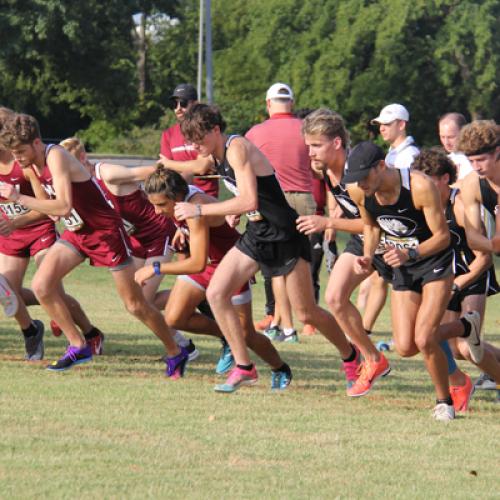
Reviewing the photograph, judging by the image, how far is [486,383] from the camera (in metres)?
9.77

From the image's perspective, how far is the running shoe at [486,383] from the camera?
968 cm

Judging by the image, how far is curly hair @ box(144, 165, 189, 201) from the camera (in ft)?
29.4

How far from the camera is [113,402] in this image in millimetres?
8336

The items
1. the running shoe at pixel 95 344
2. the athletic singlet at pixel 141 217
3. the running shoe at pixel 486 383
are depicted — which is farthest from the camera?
the running shoe at pixel 95 344

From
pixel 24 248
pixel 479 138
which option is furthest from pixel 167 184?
pixel 24 248

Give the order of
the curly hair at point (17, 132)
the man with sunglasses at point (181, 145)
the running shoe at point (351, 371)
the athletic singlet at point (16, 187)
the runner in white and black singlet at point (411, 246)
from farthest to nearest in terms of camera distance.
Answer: the man with sunglasses at point (181, 145) < the athletic singlet at point (16, 187) < the running shoe at point (351, 371) < the curly hair at point (17, 132) < the runner in white and black singlet at point (411, 246)

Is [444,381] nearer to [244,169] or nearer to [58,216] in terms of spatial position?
[244,169]

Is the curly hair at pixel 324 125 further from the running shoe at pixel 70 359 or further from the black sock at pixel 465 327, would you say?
the running shoe at pixel 70 359

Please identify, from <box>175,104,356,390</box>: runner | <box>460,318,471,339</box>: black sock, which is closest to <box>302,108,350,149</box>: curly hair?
<box>175,104,356,390</box>: runner

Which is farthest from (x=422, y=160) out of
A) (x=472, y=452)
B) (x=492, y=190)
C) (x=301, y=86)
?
(x=301, y=86)

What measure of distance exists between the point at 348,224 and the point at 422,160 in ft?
2.22

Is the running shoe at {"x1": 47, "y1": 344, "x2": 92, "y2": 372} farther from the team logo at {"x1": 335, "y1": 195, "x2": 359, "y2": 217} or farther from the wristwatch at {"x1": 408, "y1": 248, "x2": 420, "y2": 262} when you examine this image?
the wristwatch at {"x1": 408, "y1": 248, "x2": 420, "y2": 262}

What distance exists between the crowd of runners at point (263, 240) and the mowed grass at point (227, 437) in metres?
0.28

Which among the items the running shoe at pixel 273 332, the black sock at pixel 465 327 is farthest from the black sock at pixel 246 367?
the running shoe at pixel 273 332
